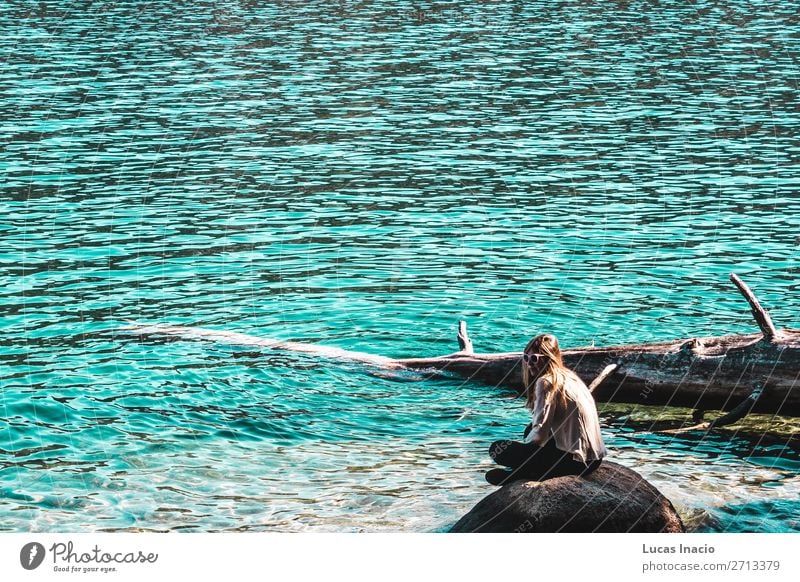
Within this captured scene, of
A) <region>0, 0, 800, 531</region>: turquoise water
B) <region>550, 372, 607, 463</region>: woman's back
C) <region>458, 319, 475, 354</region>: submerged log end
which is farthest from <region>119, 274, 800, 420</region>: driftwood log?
<region>550, 372, 607, 463</region>: woman's back

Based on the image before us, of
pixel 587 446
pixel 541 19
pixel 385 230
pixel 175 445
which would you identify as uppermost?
pixel 587 446

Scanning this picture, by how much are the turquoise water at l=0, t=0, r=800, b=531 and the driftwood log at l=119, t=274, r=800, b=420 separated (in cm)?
46

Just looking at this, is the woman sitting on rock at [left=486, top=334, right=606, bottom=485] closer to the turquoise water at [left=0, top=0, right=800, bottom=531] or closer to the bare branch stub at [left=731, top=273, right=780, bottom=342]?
the turquoise water at [left=0, top=0, right=800, bottom=531]

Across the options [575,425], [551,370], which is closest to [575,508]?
[575,425]

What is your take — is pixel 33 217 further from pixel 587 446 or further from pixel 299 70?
pixel 299 70

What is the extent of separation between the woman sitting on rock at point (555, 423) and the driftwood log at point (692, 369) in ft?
10.2

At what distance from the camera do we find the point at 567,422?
1309 centimetres

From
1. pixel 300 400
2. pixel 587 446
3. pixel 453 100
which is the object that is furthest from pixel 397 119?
pixel 587 446

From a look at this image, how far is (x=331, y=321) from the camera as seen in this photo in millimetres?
21250

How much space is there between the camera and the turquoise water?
49.7 ft

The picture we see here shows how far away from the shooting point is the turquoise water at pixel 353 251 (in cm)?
1516

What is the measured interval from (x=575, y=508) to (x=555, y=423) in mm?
928
